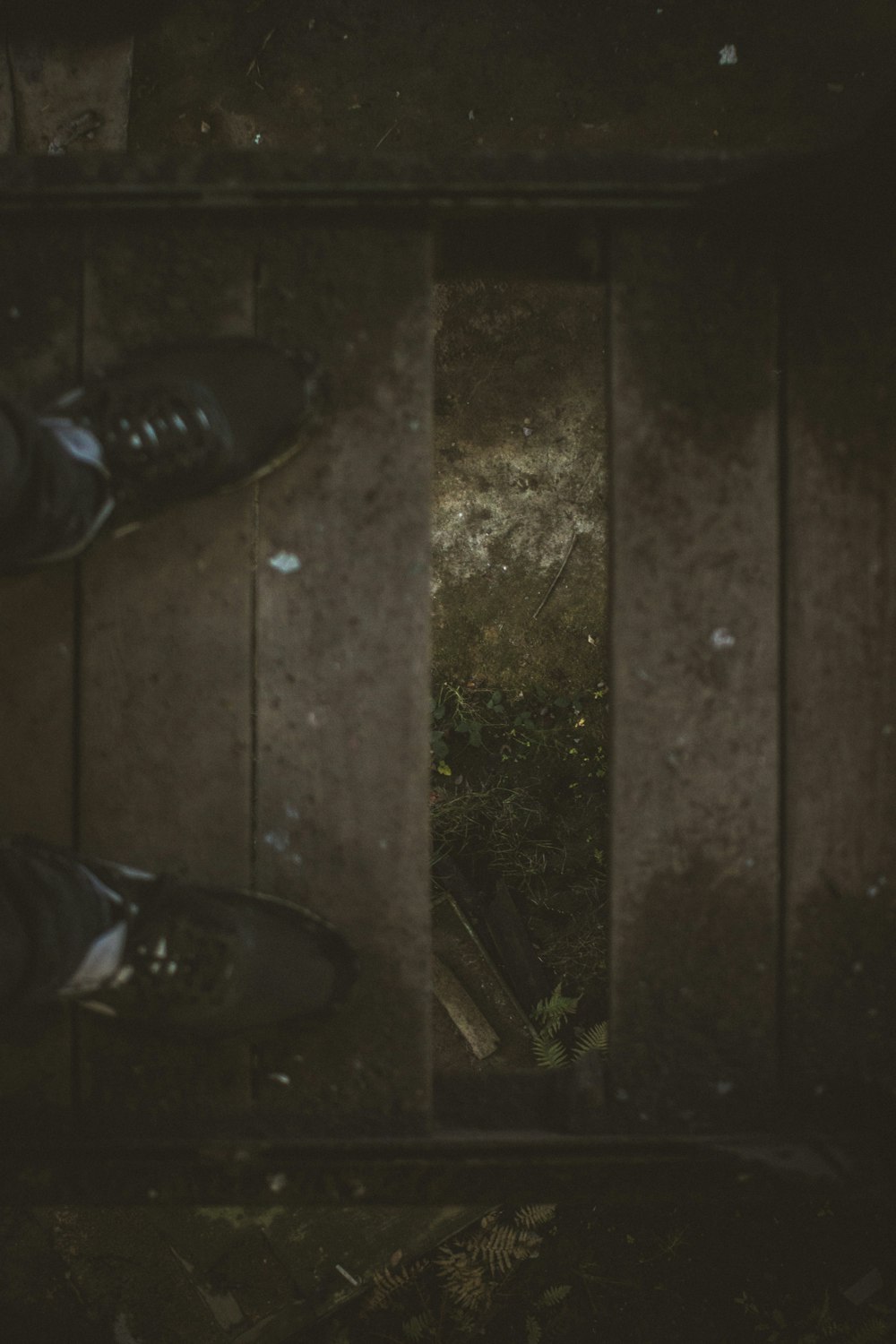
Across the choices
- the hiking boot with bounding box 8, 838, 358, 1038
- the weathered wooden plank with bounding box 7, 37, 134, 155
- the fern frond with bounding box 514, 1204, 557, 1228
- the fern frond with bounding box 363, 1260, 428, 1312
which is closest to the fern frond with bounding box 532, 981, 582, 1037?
the fern frond with bounding box 514, 1204, 557, 1228

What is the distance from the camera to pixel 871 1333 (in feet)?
9.60

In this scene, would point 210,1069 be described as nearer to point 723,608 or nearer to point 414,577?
point 414,577

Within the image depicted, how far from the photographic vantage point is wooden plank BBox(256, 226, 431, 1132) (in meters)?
1.90

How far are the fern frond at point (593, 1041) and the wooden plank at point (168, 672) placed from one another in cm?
159

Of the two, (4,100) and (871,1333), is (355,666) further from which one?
(871,1333)

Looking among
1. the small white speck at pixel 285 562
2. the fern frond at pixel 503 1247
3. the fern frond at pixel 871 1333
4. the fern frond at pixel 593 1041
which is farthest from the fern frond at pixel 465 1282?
the small white speck at pixel 285 562

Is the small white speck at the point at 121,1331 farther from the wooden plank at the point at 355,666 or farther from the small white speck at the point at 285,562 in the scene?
the small white speck at the point at 285,562

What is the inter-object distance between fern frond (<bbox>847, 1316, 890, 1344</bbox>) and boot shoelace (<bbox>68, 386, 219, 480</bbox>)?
145 inches

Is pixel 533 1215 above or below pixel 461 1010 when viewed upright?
below

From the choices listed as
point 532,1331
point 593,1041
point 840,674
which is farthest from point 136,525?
point 532,1331

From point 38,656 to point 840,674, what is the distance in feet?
6.28

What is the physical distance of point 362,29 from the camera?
262cm

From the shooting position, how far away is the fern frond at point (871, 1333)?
9.59 ft

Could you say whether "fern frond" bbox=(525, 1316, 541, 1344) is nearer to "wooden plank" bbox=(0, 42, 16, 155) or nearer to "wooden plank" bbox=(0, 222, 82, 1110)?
"wooden plank" bbox=(0, 222, 82, 1110)
